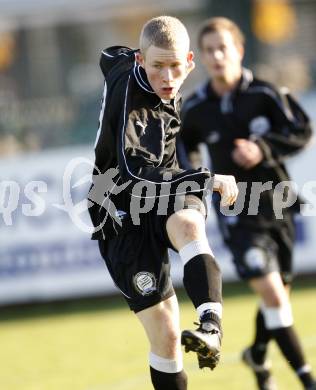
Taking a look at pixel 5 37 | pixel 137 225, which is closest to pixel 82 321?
pixel 5 37

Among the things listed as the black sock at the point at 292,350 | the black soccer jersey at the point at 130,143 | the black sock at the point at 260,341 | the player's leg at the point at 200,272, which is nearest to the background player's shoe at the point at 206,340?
the player's leg at the point at 200,272

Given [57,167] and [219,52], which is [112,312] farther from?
[219,52]

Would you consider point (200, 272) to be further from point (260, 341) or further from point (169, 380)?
point (260, 341)

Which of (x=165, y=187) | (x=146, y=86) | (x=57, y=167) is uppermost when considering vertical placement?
(x=146, y=86)

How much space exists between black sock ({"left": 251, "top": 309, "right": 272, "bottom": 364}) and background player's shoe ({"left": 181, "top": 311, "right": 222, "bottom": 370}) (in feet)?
7.79

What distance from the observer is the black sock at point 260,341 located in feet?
21.0

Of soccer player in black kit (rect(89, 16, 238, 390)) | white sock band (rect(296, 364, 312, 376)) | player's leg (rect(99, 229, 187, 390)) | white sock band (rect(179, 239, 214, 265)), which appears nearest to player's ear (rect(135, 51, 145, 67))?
soccer player in black kit (rect(89, 16, 238, 390))

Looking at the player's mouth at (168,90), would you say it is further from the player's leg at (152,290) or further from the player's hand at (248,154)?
the player's hand at (248,154)

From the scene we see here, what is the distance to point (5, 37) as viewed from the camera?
10.7 m

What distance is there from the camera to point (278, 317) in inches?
237

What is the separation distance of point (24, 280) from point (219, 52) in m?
4.76

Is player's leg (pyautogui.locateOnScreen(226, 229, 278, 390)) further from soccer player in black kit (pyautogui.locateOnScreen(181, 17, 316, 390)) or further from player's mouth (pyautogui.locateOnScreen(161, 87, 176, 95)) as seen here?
player's mouth (pyautogui.locateOnScreen(161, 87, 176, 95))

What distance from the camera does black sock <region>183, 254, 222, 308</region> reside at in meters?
4.18

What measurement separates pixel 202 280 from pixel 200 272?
0.12 ft
